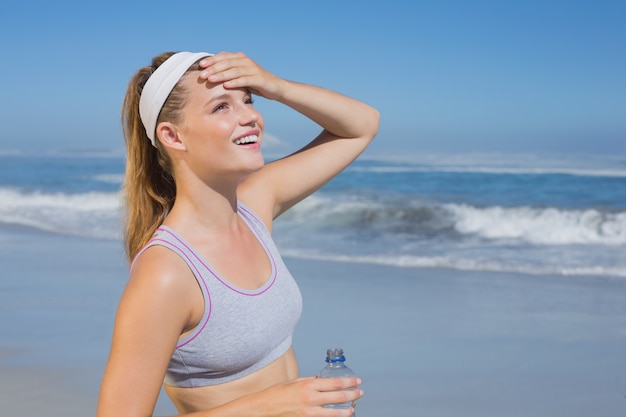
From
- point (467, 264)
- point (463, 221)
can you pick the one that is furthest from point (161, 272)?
point (463, 221)

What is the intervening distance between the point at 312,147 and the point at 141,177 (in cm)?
82

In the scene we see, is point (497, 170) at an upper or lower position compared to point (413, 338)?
upper

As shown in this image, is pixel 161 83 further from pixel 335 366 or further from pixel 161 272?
pixel 335 366

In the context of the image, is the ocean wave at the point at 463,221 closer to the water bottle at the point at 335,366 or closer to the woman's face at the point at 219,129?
the woman's face at the point at 219,129

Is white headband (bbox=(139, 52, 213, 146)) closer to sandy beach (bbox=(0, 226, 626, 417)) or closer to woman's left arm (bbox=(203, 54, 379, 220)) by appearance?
woman's left arm (bbox=(203, 54, 379, 220))

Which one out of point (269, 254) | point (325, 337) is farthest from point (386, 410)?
point (269, 254)

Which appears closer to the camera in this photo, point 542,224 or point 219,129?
point 219,129

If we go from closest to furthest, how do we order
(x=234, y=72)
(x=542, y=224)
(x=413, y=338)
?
(x=234, y=72) < (x=413, y=338) < (x=542, y=224)

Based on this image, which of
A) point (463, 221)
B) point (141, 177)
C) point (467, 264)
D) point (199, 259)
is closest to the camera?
point (199, 259)

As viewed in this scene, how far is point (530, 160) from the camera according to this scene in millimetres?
30016

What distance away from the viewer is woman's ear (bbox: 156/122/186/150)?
8.52 feet

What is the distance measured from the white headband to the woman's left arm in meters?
0.31

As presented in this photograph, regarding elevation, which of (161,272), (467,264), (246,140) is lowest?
(161,272)

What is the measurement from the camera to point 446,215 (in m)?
16.0
